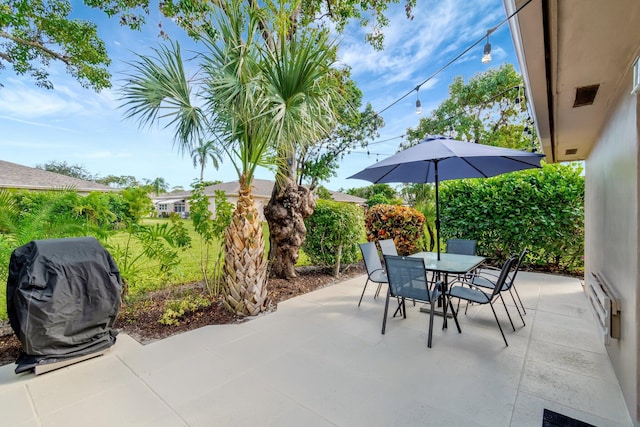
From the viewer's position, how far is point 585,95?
8.64ft

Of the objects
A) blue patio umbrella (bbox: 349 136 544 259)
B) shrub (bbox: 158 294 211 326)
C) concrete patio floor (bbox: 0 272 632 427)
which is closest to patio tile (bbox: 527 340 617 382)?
concrete patio floor (bbox: 0 272 632 427)

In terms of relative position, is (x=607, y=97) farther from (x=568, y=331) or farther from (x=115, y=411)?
(x=115, y=411)

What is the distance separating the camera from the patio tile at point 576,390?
2016 mm

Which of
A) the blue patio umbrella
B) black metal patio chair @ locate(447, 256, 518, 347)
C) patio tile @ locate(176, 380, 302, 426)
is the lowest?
patio tile @ locate(176, 380, 302, 426)

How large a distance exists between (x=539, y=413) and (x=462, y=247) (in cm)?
332

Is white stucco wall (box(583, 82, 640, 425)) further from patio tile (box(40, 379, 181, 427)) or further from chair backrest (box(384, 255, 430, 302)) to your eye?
patio tile (box(40, 379, 181, 427))

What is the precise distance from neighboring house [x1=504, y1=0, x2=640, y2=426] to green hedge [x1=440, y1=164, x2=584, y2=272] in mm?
3100

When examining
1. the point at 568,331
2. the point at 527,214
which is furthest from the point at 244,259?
the point at 527,214

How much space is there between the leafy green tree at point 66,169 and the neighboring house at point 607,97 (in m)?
47.4

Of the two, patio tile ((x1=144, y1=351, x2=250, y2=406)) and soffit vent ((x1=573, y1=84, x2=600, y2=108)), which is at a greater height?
soffit vent ((x1=573, y1=84, x2=600, y2=108))

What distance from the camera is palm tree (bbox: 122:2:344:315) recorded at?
11.3 feet

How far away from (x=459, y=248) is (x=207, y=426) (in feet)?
15.5

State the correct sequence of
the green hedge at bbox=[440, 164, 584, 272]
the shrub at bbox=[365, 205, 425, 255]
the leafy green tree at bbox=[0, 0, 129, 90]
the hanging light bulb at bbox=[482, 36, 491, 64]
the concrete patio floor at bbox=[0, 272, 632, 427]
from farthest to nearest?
1. the shrub at bbox=[365, 205, 425, 255]
2. the leafy green tree at bbox=[0, 0, 129, 90]
3. the green hedge at bbox=[440, 164, 584, 272]
4. the hanging light bulb at bbox=[482, 36, 491, 64]
5. the concrete patio floor at bbox=[0, 272, 632, 427]

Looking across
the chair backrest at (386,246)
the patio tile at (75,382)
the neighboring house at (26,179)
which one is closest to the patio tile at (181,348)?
the patio tile at (75,382)
